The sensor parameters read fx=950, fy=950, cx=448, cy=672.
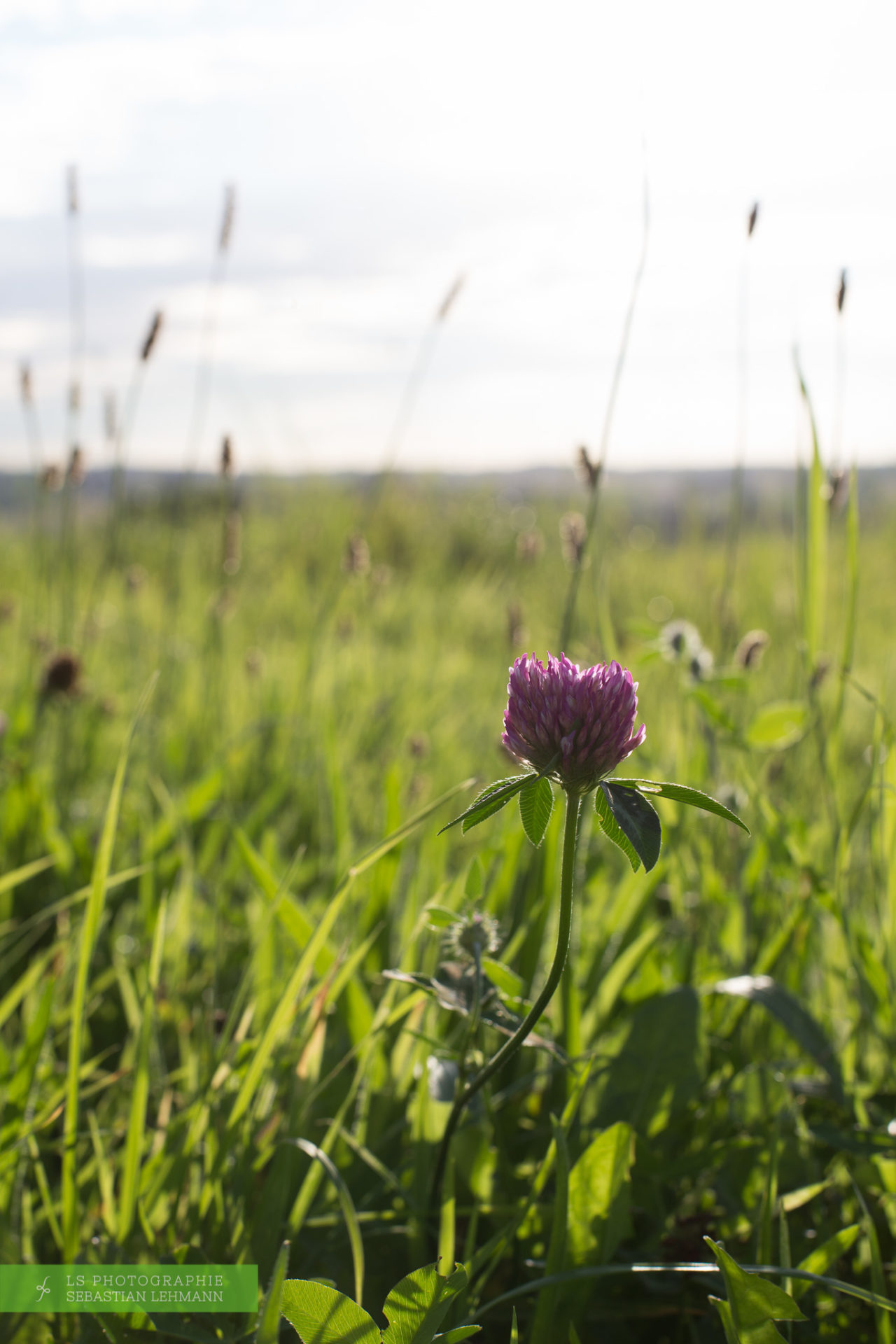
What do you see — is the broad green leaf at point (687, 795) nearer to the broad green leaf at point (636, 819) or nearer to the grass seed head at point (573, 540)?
the broad green leaf at point (636, 819)

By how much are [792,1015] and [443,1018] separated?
418mm

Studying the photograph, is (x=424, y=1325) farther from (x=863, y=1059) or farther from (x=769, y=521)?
(x=769, y=521)

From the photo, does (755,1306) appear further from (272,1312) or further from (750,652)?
(750,652)

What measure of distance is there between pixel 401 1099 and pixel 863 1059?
0.68 m

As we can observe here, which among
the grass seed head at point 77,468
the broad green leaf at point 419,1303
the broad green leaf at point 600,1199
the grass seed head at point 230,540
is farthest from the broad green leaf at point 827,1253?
A: the grass seed head at point 77,468

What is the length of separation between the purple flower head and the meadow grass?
0.26 meters

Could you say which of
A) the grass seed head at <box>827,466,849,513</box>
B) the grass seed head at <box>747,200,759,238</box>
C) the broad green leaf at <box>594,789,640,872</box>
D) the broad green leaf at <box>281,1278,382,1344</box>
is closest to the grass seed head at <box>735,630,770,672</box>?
the grass seed head at <box>827,466,849,513</box>

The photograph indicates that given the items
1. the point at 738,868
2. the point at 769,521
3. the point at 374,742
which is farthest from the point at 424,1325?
the point at 769,521

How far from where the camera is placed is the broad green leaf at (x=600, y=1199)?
879 mm

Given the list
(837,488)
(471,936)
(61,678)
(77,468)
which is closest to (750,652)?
(837,488)

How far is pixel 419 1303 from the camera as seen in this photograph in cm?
70

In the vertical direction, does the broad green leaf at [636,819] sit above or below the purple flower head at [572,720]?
below

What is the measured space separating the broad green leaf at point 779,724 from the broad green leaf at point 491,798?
2.83ft

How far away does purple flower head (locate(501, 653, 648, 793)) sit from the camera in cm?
66
